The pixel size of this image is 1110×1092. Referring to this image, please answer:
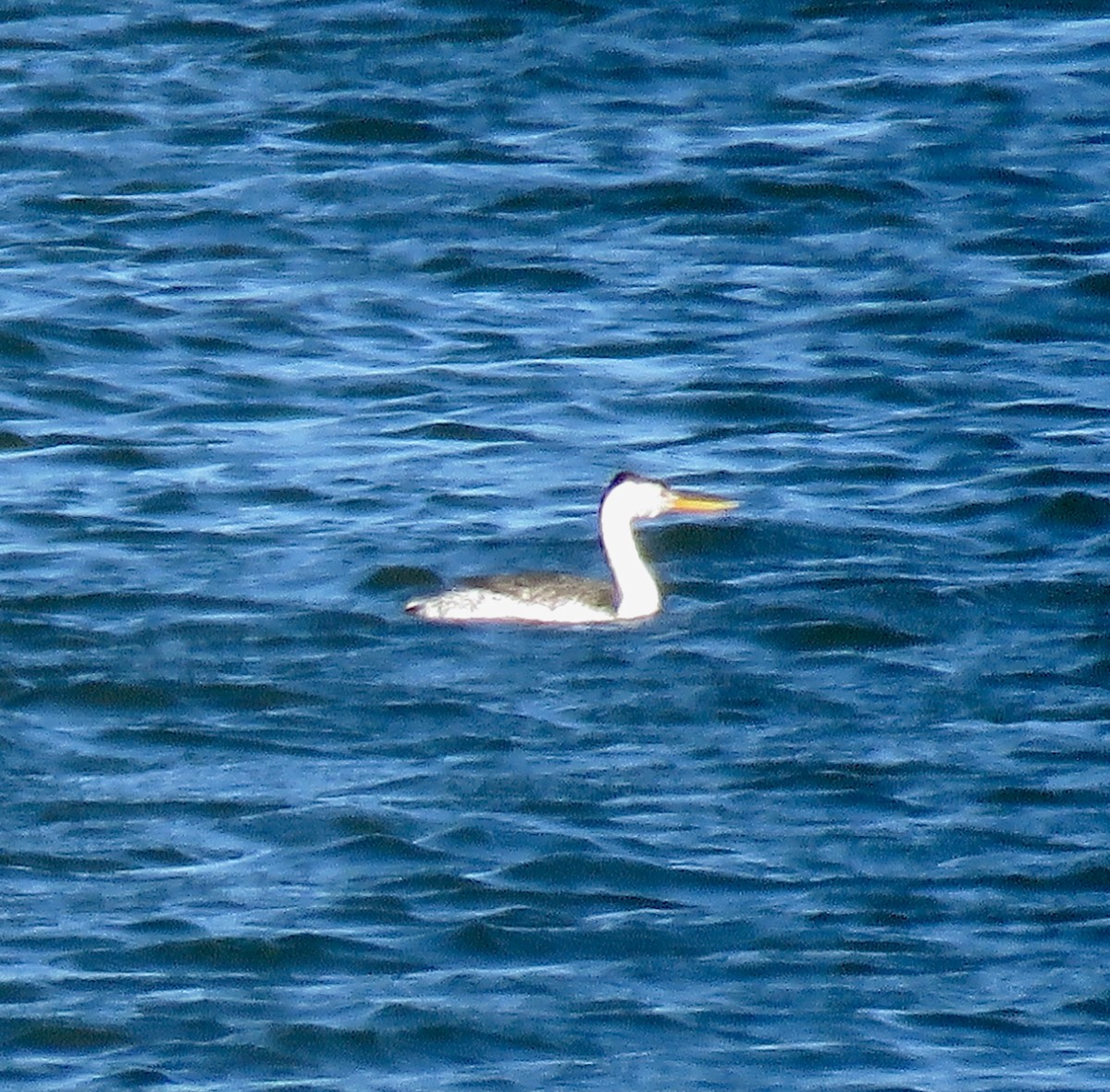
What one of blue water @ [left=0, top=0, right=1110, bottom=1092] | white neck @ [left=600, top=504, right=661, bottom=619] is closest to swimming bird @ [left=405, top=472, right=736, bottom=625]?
white neck @ [left=600, top=504, right=661, bottom=619]

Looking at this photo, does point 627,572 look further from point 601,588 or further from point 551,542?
point 551,542

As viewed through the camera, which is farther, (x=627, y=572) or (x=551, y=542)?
(x=551, y=542)

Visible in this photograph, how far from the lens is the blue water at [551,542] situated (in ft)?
34.2

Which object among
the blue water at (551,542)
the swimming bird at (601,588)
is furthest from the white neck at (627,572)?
the blue water at (551,542)

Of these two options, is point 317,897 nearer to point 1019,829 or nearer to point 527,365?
point 1019,829

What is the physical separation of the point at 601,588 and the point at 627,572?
15cm

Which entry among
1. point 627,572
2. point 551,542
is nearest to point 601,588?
point 627,572

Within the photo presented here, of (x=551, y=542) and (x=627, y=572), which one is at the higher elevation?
(x=627, y=572)

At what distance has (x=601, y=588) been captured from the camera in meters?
14.4

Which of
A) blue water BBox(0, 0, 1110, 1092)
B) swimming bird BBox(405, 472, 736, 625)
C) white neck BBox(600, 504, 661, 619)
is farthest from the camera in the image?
white neck BBox(600, 504, 661, 619)

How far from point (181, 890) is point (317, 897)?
433 mm

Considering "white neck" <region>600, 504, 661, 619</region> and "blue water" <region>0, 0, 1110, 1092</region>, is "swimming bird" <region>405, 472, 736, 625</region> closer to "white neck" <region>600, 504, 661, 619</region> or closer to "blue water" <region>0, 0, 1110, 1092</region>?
"white neck" <region>600, 504, 661, 619</region>

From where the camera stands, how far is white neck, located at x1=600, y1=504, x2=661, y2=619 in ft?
46.7

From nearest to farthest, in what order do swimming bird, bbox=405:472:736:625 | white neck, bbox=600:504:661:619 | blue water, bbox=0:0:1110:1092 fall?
blue water, bbox=0:0:1110:1092
swimming bird, bbox=405:472:736:625
white neck, bbox=600:504:661:619
